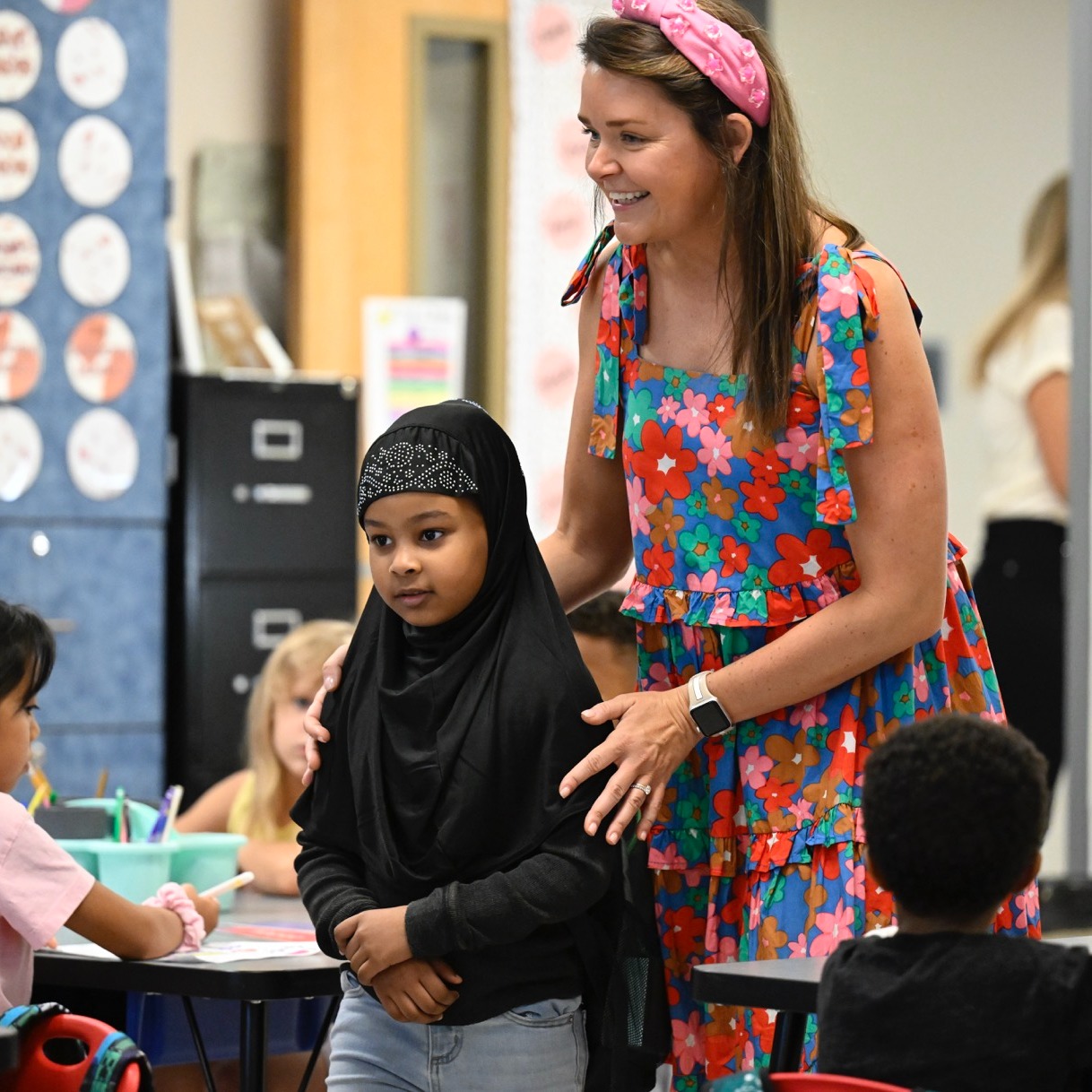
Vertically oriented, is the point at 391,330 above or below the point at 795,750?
above

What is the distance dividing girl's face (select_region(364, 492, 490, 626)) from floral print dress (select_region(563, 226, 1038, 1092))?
168 mm

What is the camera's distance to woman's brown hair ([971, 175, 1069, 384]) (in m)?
4.16

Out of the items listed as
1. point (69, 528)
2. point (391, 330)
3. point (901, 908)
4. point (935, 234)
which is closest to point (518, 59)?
point (391, 330)

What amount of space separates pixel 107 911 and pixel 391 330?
4.46 m

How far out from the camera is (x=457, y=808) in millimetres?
1677

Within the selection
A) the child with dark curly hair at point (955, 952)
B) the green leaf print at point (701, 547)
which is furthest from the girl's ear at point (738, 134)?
the child with dark curly hair at point (955, 952)

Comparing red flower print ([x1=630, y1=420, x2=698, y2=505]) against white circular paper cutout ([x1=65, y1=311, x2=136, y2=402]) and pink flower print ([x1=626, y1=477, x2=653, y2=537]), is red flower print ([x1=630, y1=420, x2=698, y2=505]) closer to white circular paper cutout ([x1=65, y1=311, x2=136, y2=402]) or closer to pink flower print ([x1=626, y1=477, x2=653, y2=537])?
pink flower print ([x1=626, y1=477, x2=653, y2=537])

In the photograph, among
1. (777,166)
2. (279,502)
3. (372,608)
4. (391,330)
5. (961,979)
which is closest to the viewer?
(961,979)

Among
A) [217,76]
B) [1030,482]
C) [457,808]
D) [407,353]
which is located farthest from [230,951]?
[217,76]

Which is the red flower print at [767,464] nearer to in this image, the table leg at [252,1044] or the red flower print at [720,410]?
the red flower print at [720,410]

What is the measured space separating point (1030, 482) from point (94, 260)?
2628mm

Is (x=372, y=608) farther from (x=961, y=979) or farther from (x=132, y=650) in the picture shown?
(x=132, y=650)

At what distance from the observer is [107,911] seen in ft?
6.22

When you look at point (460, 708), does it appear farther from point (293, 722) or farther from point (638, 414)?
point (293, 722)
